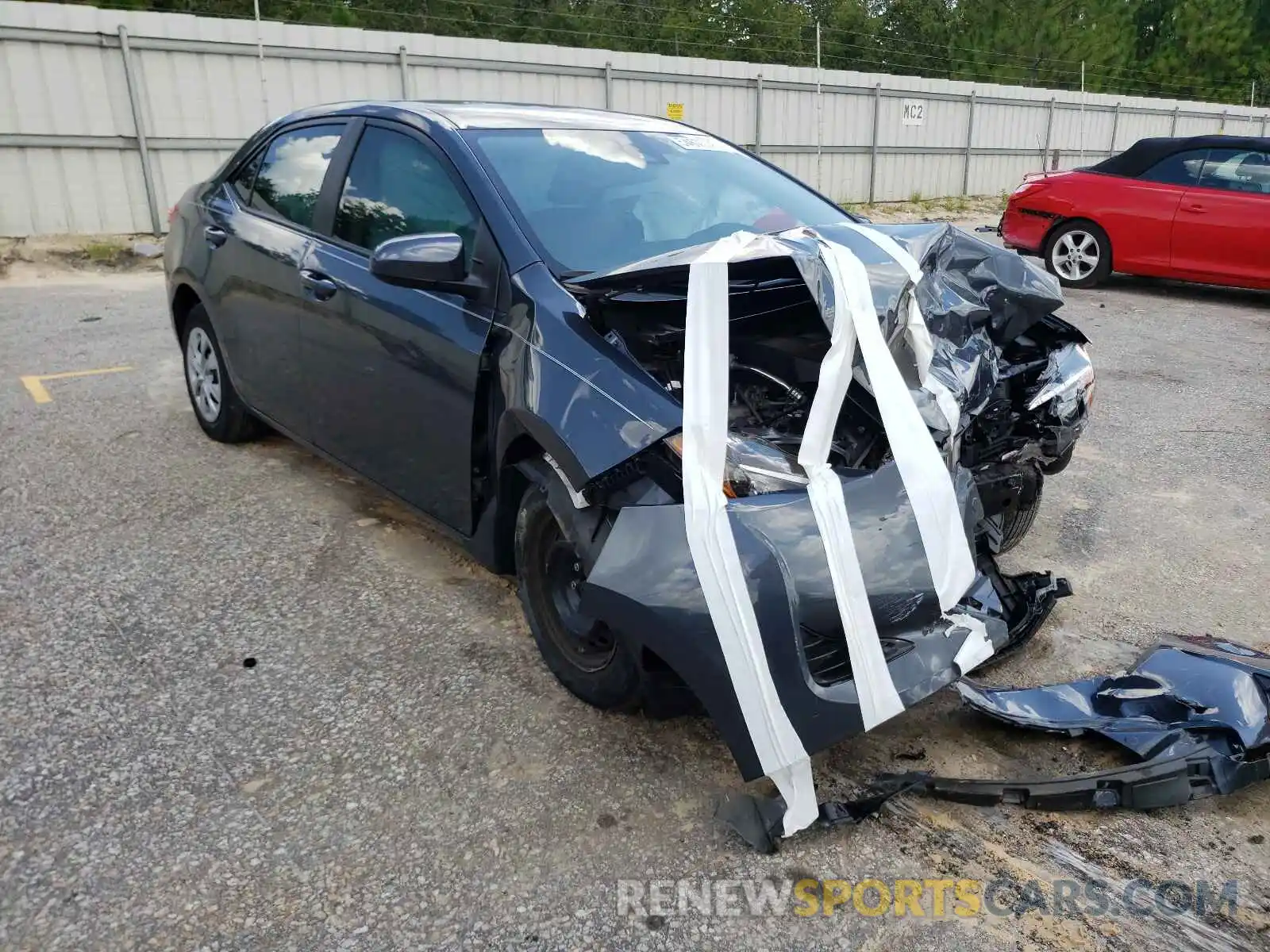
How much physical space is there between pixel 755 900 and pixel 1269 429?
16.0 feet

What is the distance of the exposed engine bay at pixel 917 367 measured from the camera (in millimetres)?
2561

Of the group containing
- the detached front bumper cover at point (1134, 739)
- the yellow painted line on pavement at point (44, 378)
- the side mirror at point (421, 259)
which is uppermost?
the side mirror at point (421, 259)

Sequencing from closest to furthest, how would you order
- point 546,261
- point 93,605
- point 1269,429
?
point 546,261
point 93,605
point 1269,429

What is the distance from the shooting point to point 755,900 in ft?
7.16

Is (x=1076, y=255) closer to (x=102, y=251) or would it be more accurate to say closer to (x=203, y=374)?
(x=203, y=374)

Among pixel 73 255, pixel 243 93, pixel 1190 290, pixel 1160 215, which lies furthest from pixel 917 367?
pixel 243 93

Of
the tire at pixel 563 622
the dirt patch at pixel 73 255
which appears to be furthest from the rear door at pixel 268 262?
the dirt patch at pixel 73 255

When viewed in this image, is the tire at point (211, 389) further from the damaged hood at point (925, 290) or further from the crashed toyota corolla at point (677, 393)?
the damaged hood at point (925, 290)

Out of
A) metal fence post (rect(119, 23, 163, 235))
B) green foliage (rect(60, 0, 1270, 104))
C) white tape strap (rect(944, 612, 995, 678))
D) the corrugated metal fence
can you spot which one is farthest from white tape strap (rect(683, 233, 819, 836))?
green foliage (rect(60, 0, 1270, 104))

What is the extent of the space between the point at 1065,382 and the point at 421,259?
7.30 feet

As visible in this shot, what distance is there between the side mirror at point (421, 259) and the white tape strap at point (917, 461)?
1130 mm

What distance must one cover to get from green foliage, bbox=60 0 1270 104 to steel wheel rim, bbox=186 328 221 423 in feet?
64.0

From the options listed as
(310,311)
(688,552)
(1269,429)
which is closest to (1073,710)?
(688,552)

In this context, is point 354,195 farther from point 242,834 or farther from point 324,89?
point 324,89
